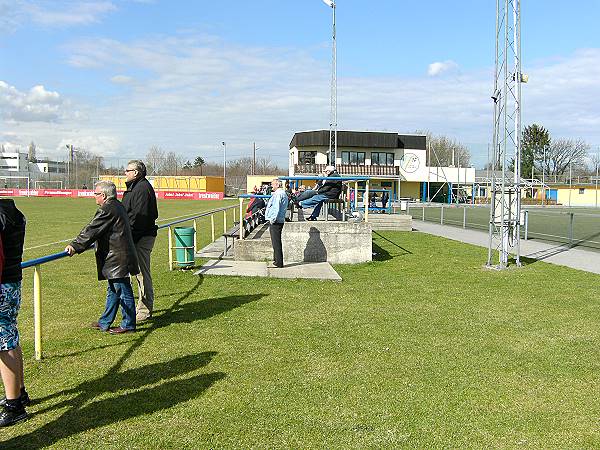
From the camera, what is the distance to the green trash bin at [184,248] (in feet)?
36.1

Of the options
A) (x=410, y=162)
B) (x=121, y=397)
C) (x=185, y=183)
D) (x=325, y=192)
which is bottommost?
(x=121, y=397)

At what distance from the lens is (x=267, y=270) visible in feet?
36.1

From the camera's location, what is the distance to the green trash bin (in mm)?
10992

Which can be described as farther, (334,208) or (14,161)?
(14,161)

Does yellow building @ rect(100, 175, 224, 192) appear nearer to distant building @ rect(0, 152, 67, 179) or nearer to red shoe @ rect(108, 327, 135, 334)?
distant building @ rect(0, 152, 67, 179)

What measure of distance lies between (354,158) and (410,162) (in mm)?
7147

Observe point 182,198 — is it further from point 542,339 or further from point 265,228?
point 542,339

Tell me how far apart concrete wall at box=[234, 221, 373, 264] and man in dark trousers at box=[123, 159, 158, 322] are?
529cm

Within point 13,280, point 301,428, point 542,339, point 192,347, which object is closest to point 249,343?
point 192,347

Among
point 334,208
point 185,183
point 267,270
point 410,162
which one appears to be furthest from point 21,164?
point 267,270

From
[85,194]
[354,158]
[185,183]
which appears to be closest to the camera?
[354,158]

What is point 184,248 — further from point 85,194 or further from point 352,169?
point 85,194

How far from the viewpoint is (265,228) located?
15.8 meters

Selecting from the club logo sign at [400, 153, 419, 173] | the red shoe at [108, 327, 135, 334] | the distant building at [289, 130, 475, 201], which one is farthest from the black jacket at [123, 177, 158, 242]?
the club logo sign at [400, 153, 419, 173]
